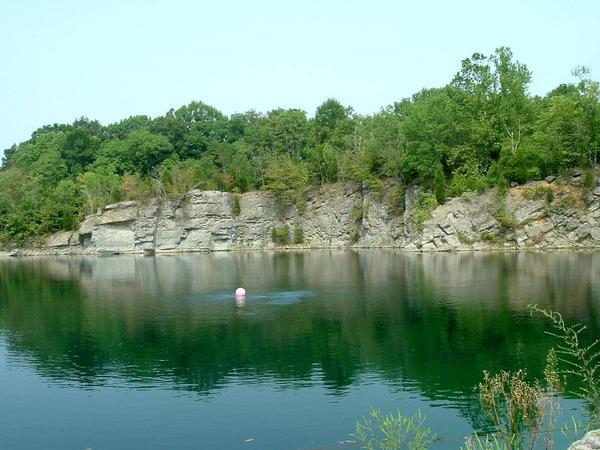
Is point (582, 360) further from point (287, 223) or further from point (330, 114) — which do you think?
point (330, 114)

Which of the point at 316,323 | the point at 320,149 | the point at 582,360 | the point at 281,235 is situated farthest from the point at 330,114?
the point at 582,360

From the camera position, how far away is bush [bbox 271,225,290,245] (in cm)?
9575

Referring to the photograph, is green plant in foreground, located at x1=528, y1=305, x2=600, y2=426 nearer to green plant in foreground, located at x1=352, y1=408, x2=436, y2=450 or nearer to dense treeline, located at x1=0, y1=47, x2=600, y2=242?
green plant in foreground, located at x1=352, y1=408, x2=436, y2=450

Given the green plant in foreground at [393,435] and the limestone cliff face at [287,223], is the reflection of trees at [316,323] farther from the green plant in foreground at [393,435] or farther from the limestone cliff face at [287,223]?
the limestone cliff face at [287,223]

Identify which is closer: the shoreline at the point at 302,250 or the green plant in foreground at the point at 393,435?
the green plant in foreground at the point at 393,435

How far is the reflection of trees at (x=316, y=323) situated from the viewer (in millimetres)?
26772

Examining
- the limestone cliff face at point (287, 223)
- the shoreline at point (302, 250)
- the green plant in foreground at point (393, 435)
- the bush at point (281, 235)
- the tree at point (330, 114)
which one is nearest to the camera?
the green plant in foreground at point (393, 435)

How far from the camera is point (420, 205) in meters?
82.3

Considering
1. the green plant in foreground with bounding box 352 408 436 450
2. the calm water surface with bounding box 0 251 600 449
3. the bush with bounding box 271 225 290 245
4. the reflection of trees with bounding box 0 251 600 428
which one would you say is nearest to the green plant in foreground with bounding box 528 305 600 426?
the calm water surface with bounding box 0 251 600 449

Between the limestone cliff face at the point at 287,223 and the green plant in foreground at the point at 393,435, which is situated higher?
the limestone cliff face at the point at 287,223

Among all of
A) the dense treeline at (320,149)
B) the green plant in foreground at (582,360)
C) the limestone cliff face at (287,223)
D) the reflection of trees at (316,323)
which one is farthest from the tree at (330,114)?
the green plant in foreground at (582,360)

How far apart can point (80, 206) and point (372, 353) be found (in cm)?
8298

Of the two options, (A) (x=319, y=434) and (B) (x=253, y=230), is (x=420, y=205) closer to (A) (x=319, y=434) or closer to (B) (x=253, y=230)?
(B) (x=253, y=230)

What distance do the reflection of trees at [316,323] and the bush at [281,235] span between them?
106 ft
